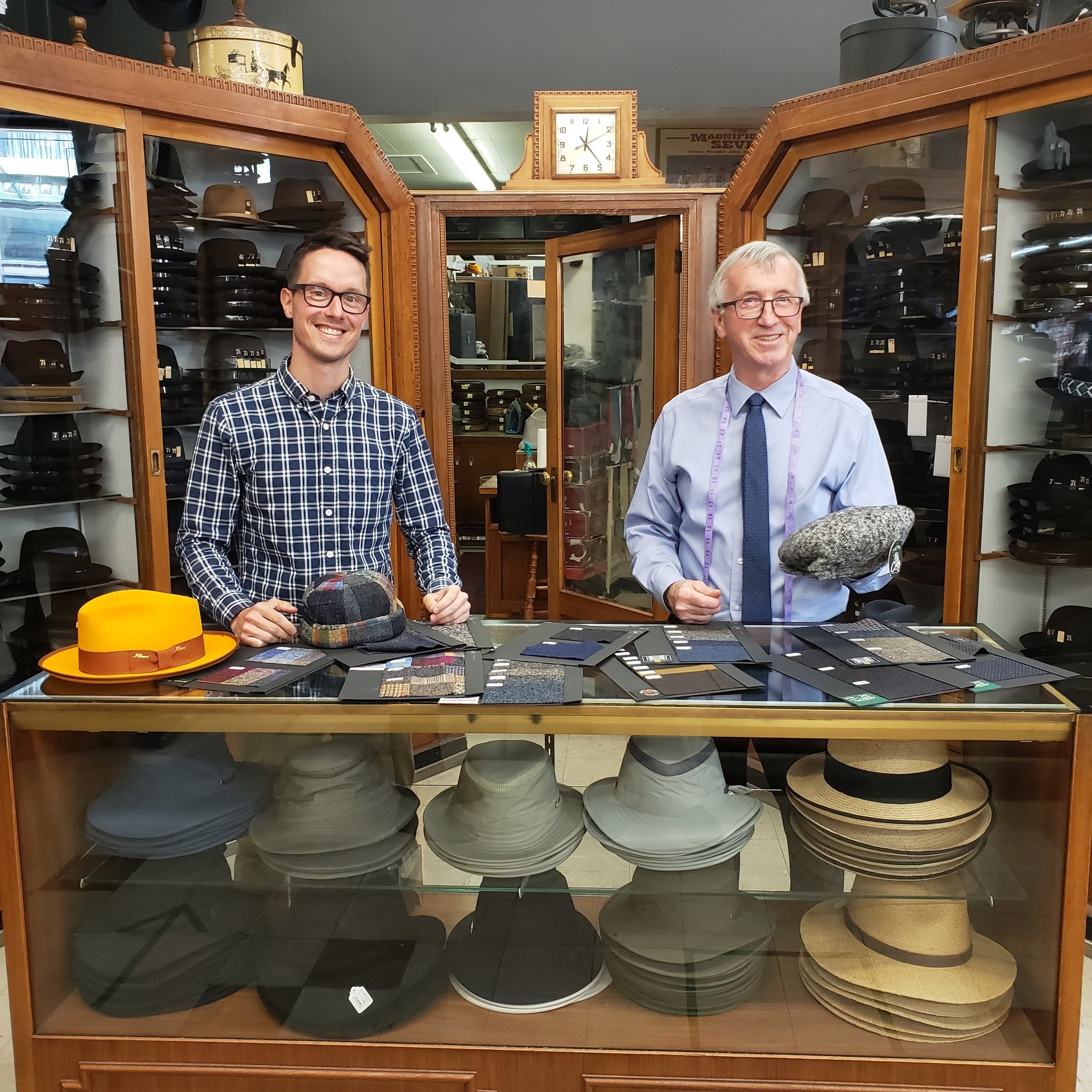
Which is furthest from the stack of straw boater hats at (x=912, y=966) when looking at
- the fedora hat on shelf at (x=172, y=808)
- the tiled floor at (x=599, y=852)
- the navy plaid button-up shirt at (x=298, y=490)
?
the navy plaid button-up shirt at (x=298, y=490)

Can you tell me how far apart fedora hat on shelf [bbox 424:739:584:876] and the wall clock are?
9.94 ft

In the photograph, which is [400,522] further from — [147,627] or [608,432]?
[608,432]

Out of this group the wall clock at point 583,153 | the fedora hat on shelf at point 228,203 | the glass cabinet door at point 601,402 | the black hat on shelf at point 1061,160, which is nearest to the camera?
the black hat on shelf at point 1061,160

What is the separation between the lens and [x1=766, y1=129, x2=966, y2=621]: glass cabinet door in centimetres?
336

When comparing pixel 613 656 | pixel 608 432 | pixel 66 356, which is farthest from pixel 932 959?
pixel 608 432

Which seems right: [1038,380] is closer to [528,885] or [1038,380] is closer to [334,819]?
[528,885]

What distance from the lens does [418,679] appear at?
1.48 m

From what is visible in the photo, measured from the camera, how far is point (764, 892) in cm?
150

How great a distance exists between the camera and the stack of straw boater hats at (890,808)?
142 cm

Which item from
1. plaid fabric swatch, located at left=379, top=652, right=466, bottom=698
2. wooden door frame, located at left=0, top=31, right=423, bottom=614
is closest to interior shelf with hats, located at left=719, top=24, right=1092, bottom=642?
wooden door frame, located at left=0, top=31, right=423, bottom=614

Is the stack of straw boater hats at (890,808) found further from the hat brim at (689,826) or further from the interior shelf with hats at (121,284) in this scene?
the interior shelf with hats at (121,284)

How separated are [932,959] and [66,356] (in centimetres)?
317

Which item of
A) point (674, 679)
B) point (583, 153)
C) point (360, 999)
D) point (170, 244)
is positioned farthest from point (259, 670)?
point (583, 153)

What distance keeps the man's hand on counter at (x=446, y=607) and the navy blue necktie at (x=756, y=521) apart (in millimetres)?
608
